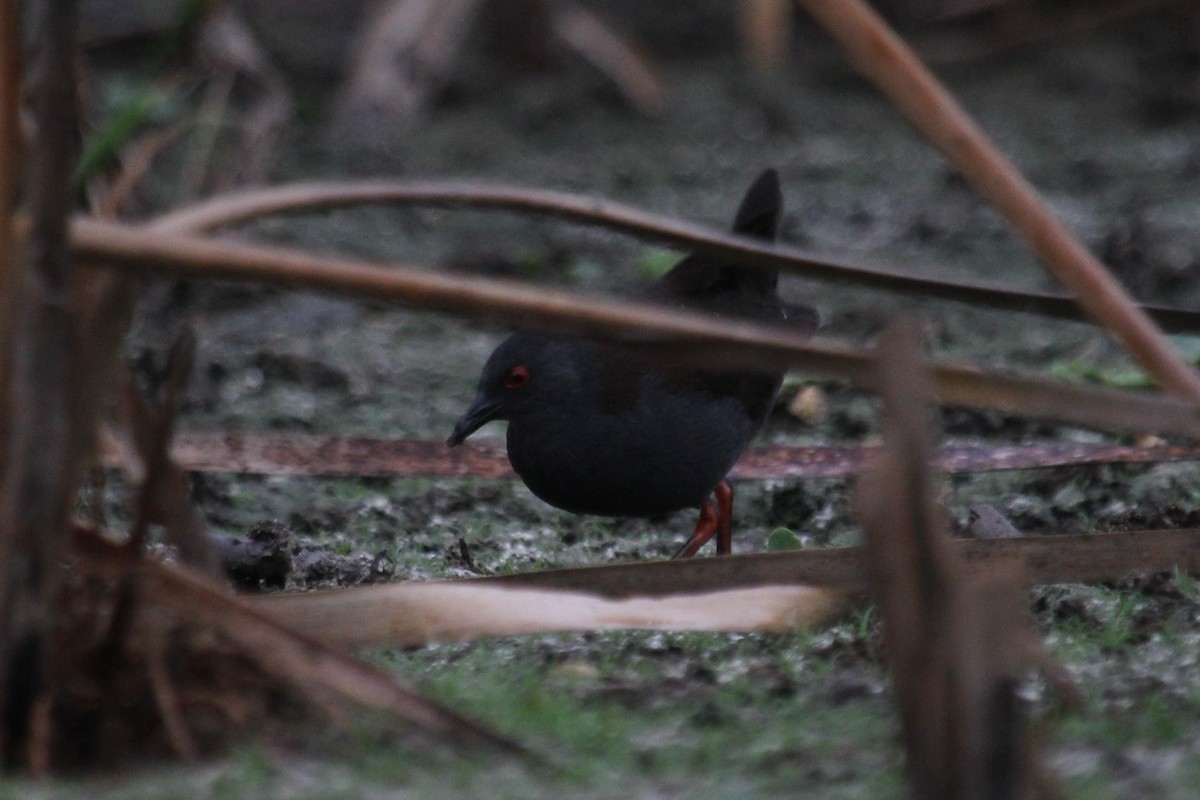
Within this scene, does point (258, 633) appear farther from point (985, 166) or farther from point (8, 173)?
point (985, 166)

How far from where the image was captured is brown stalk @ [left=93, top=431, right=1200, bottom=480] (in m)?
3.81

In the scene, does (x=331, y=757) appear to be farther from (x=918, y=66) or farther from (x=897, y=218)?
(x=897, y=218)

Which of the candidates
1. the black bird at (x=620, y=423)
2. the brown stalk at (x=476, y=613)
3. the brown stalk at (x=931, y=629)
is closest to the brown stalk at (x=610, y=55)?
the black bird at (x=620, y=423)

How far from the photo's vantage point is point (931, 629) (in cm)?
186

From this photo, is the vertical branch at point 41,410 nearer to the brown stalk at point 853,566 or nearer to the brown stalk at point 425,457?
the brown stalk at point 853,566

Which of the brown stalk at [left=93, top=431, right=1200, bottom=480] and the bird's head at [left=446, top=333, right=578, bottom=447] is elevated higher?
the bird's head at [left=446, top=333, right=578, bottom=447]

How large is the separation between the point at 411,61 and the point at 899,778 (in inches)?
266

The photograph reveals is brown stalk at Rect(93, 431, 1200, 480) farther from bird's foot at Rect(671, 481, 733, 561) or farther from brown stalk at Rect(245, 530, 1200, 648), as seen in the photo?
brown stalk at Rect(245, 530, 1200, 648)

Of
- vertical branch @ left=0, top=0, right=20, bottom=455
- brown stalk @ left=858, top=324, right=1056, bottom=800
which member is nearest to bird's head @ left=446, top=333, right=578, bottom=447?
vertical branch @ left=0, top=0, right=20, bottom=455

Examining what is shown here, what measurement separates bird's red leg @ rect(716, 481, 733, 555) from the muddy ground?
63mm

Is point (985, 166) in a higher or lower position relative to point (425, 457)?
higher

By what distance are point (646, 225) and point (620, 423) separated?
1.47 metres

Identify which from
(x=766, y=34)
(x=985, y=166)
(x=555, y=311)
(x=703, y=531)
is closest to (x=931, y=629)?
(x=555, y=311)

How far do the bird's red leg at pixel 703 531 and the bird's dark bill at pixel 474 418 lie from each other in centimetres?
56
